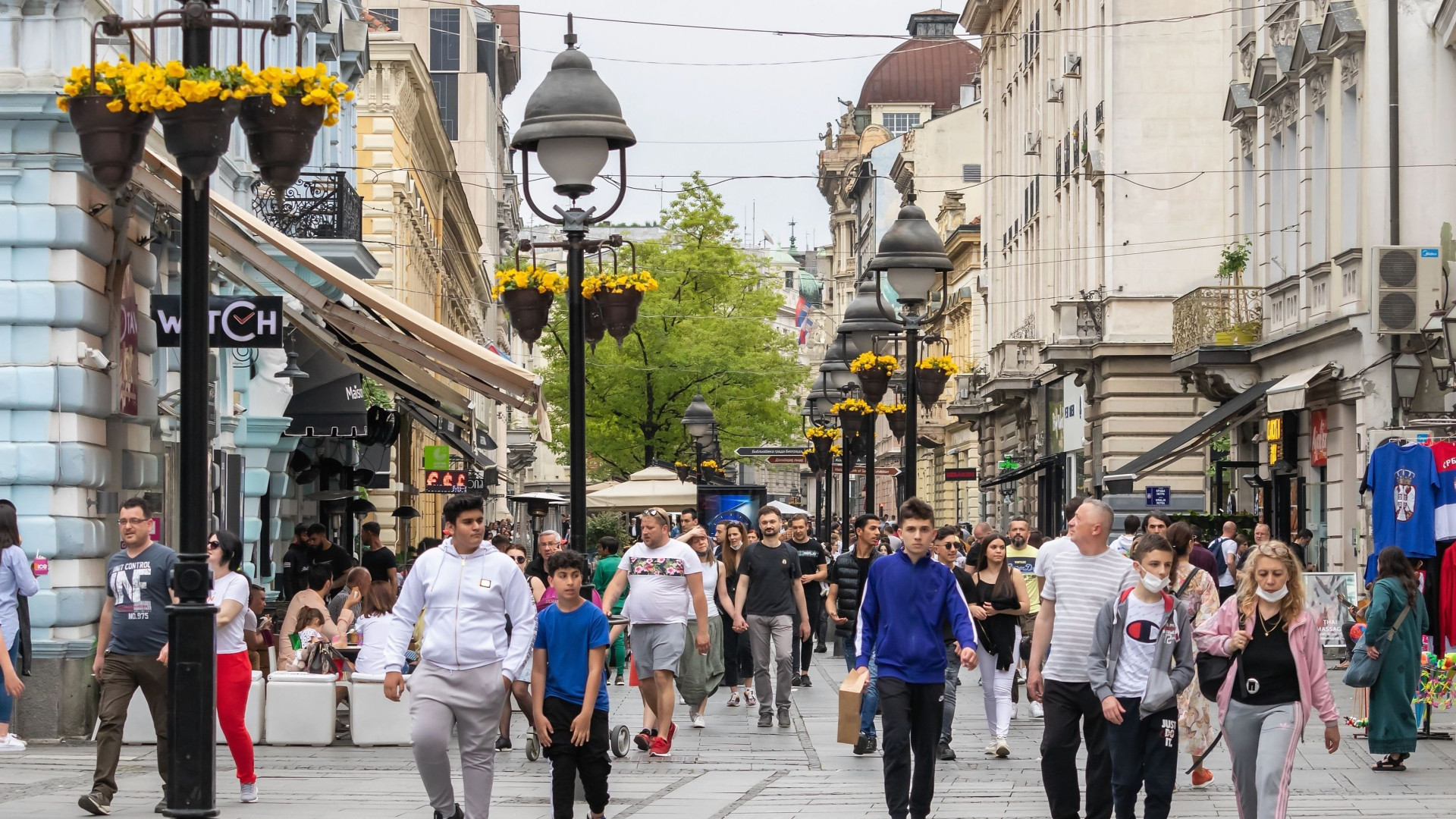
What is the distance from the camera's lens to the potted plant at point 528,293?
15.5 m

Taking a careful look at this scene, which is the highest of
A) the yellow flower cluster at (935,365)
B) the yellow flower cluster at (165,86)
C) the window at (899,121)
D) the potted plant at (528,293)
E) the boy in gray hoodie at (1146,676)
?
the window at (899,121)

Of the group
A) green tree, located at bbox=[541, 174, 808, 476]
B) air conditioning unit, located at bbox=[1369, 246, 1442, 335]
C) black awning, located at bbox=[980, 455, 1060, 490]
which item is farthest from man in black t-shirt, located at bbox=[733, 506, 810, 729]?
green tree, located at bbox=[541, 174, 808, 476]

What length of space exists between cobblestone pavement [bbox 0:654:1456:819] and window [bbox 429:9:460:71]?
183ft

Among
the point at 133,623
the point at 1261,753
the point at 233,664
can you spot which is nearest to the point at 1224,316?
the point at 233,664

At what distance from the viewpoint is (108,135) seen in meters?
9.94

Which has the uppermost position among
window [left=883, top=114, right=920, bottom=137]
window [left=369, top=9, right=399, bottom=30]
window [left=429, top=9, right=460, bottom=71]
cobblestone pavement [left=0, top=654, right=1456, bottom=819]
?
window [left=883, top=114, right=920, bottom=137]

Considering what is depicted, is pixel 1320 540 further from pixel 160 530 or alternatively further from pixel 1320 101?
pixel 160 530

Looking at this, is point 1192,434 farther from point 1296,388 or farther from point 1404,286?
point 1404,286

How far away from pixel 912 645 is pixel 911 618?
0.55 ft

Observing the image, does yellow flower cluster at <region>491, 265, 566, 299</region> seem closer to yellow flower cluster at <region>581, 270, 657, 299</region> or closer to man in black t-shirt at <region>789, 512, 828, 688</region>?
yellow flower cluster at <region>581, 270, 657, 299</region>

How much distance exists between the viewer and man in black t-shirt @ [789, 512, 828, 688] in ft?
71.9

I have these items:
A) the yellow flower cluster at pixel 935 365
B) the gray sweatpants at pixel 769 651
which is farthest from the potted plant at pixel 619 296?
the yellow flower cluster at pixel 935 365

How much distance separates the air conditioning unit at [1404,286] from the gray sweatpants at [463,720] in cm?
1735

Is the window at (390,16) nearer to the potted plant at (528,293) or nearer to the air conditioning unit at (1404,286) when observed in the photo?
the air conditioning unit at (1404,286)
